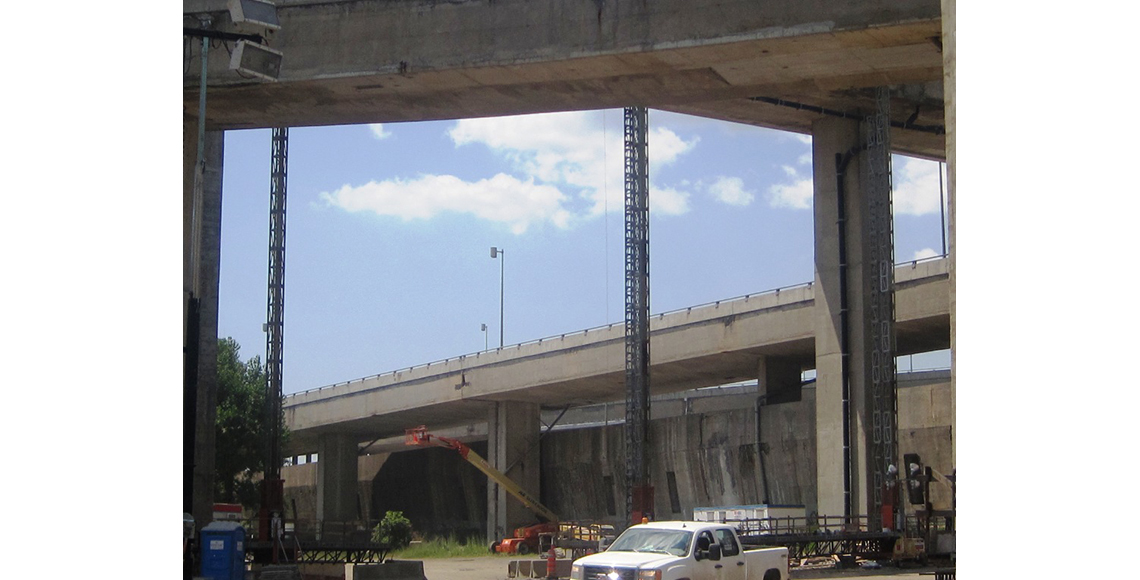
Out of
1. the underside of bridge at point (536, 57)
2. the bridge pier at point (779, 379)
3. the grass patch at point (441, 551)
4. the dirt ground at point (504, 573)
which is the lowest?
the grass patch at point (441, 551)

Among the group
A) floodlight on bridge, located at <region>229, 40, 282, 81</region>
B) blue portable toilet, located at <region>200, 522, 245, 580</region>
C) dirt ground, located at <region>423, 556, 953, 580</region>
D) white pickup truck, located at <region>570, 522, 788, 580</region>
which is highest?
floodlight on bridge, located at <region>229, 40, 282, 81</region>

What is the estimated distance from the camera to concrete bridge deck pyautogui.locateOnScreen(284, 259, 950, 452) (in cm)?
5122

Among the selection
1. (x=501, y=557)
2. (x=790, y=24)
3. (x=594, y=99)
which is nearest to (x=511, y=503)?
(x=501, y=557)

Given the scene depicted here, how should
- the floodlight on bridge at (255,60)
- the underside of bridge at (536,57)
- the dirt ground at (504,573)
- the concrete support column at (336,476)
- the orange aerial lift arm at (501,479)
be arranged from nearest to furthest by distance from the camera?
the floodlight on bridge at (255,60), the underside of bridge at (536,57), the dirt ground at (504,573), the orange aerial lift arm at (501,479), the concrete support column at (336,476)

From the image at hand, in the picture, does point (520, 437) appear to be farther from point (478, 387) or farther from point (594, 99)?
point (594, 99)

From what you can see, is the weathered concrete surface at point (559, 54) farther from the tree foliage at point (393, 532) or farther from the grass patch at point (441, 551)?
the tree foliage at point (393, 532)

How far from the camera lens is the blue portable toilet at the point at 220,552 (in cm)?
2492

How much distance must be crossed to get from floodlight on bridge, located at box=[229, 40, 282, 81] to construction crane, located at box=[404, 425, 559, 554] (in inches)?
1523

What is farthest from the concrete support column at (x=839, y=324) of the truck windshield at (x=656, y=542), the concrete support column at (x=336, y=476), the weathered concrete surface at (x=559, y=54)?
the concrete support column at (x=336, y=476)

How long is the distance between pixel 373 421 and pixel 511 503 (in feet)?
34.2

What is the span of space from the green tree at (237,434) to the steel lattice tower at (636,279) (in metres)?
20.0

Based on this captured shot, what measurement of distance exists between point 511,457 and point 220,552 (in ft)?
143

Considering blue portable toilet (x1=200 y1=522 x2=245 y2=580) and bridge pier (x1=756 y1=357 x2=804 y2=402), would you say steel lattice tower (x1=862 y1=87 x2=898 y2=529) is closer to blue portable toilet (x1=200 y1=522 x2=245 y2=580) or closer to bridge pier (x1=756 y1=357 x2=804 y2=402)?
bridge pier (x1=756 y1=357 x2=804 y2=402)

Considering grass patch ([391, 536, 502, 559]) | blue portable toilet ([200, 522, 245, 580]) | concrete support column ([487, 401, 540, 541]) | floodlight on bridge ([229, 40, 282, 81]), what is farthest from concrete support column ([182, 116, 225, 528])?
concrete support column ([487, 401, 540, 541])
